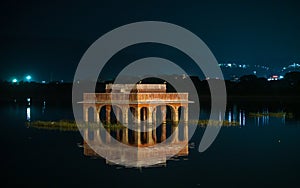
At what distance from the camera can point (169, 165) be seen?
929 inches

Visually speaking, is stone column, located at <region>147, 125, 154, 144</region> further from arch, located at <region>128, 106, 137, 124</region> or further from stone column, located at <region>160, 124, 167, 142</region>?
arch, located at <region>128, 106, 137, 124</region>

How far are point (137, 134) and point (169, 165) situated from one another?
1199cm

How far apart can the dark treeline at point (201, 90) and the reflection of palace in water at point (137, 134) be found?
6221 centimetres

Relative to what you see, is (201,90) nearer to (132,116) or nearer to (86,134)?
(132,116)

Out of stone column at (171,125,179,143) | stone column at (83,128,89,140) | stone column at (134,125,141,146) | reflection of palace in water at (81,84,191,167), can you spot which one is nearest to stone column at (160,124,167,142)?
reflection of palace in water at (81,84,191,167)

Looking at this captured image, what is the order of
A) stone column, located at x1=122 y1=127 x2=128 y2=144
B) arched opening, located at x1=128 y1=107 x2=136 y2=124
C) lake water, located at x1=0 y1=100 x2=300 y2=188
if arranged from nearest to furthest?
lake water, located at x1=0 y1=100 x2=300 y2=188 → stone column, located at x1=122 y1=127 x2=128 y2=144 → arched opening, located at x1=128 y1=107 x2=136 y2=124

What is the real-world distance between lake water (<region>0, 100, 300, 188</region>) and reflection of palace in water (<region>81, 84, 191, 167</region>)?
93 centimetres

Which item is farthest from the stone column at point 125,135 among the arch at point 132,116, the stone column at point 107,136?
the arch at point 132,116

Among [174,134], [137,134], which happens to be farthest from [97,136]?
[174,134]

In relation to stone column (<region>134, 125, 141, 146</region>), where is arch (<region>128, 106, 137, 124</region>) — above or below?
above

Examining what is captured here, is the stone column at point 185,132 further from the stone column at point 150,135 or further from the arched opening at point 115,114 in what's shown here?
the arched opening at point 115,114

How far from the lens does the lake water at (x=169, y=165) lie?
20.9m

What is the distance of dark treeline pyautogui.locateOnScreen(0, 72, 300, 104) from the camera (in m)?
110

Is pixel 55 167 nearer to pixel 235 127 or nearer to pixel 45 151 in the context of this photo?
pixel 45 151
